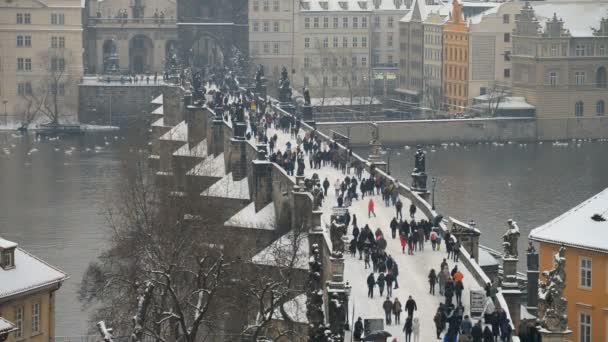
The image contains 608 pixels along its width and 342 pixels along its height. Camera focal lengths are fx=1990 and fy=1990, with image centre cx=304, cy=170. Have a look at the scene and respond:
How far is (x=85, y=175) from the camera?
319 feet

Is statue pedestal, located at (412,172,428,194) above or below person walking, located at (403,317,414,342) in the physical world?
above

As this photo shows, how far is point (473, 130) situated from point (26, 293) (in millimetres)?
74806

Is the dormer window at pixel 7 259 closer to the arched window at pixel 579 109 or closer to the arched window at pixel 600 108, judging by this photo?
the arched window at pixel 579 109

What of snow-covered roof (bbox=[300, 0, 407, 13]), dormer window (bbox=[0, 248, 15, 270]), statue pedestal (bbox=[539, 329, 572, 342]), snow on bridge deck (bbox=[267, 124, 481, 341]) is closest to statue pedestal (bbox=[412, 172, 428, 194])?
→ snow on bridge deck (bbox=[267, 124, 481, 341])

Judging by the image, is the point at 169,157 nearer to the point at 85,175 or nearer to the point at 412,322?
the point at 85,175

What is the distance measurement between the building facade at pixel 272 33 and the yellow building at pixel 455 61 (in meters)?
12.9

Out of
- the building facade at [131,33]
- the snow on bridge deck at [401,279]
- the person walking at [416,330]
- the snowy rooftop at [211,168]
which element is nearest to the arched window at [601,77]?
the building facade at [131,33]

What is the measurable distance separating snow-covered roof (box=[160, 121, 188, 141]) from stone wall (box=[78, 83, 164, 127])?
1153 inches

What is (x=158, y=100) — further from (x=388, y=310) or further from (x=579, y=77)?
(x=388, y=310)

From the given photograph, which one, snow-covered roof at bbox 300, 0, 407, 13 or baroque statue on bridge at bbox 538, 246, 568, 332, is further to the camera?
snow-covered roof at bbox 300, 0, 407, 13

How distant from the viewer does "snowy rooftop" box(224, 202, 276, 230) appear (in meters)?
65.6

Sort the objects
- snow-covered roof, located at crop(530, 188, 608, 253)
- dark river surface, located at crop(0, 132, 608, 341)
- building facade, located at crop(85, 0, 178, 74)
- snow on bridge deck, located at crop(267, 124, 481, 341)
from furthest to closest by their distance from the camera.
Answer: building facade, located at crop(85, 0, 178, 74) → dark river surface, located at crop(0, 132, 608, 341) → snow-covered roof, located at crop(530, 188, 608, 253) → snow on bridge deck, located at crop(267, 124, 481, 341)

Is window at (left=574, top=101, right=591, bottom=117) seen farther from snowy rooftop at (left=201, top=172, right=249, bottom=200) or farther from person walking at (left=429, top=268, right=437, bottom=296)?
person walking at (left=429, top=268, right=437, bottom=296)

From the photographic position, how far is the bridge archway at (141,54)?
13725 cm
